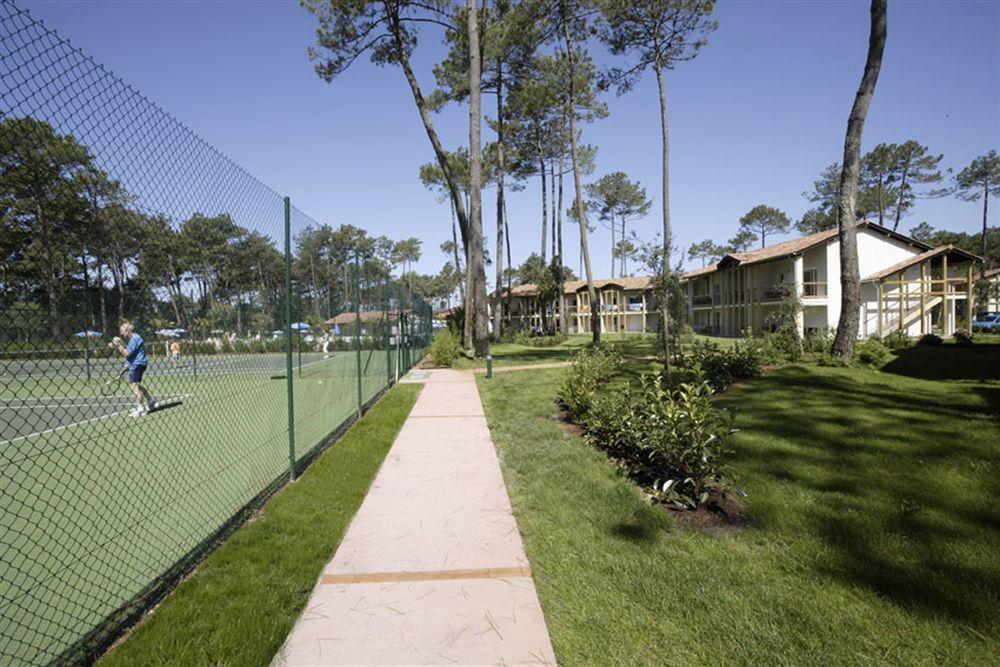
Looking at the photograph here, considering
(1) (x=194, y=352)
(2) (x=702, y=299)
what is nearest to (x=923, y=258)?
(2) (x=702, y=299)

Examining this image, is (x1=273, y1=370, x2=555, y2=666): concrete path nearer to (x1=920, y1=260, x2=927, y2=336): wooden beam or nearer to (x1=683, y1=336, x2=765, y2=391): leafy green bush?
(x1=683, y1=336, x2=765, y2=391): leafy green bush

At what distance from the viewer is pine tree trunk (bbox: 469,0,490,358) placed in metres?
17.1

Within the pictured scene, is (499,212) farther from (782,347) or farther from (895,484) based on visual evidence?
(895,484)

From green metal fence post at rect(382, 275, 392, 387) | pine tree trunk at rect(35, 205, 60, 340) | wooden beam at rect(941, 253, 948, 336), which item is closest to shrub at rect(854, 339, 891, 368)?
green metal fence post at rect(382, 275, 392, 387)

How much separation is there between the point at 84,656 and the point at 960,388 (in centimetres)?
1174

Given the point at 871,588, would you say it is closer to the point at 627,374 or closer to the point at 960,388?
the point at 960,388

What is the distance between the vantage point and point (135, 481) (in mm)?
4797

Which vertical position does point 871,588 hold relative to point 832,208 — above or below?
below

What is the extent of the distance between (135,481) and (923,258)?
34469mm

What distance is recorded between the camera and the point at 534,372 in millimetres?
14961

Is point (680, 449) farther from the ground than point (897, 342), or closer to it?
closer to it

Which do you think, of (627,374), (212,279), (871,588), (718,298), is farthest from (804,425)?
(718,298)

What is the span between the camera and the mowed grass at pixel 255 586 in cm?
240

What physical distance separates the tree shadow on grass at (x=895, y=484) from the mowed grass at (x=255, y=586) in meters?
3.29
